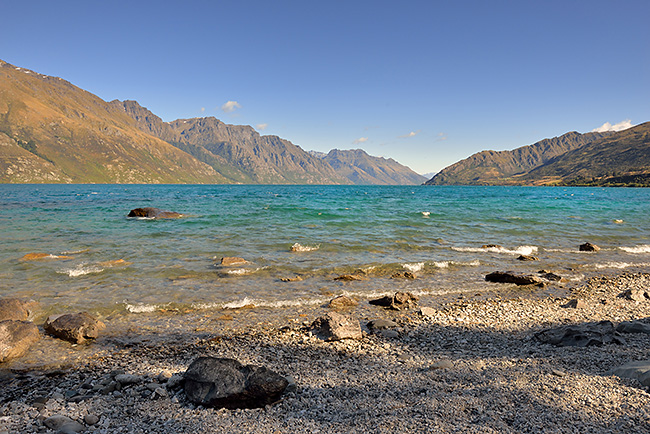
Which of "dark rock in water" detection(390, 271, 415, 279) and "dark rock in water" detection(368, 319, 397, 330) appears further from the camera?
"dark rock in water" detection(390, 271, 415, 279)

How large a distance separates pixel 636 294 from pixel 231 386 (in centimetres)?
1503

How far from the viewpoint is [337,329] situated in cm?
882

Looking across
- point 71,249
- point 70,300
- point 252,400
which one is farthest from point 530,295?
point 71,249

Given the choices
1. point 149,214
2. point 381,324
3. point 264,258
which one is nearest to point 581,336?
point 381,324

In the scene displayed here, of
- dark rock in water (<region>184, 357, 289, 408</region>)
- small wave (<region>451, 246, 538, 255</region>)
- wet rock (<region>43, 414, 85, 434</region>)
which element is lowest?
small wave (<region>451, 246, 538, 255</region>)

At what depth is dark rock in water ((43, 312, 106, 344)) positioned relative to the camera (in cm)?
852

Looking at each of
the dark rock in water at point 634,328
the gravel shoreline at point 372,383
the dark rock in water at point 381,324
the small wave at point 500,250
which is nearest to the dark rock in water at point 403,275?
the gravel shoreline at point 372,383

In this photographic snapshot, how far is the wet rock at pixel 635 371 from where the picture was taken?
577cm

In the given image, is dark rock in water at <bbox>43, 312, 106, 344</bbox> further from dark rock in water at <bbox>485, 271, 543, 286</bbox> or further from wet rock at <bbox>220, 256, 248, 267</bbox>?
dark rock in water at <bbox>485, 271, 543, 286</bbox>

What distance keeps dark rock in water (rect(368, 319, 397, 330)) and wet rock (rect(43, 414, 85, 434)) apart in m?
7.05

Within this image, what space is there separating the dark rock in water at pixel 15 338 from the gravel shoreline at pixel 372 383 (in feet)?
2.86

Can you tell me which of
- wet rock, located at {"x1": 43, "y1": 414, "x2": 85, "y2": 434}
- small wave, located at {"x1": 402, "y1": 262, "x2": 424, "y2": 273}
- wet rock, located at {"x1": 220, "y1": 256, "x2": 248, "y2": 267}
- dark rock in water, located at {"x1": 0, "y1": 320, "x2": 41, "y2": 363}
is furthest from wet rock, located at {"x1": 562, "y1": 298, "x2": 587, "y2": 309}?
dark rock in water, located at {"x1": 0, "y1": 320, "x2": 41, "y2": 363}

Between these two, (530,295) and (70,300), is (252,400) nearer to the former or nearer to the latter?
(70,300)

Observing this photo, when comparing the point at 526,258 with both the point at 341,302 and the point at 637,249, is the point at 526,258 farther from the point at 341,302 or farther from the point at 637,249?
the point at 341,302
